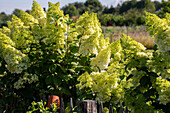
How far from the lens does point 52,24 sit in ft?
8.38

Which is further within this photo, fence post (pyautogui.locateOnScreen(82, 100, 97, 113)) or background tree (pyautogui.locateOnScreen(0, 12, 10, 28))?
background tree (pyautogui.locateOnScreen(0, 12, 10, 28))

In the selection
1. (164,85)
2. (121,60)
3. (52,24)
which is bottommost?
(164,85)

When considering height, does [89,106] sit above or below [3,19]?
below

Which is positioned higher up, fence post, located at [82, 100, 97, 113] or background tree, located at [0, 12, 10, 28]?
background tree, located at [0, 12, 10, 28]

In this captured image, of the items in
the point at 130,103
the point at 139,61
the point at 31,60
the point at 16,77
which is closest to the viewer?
the point at 130,103

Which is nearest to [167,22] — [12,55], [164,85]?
[164,85]

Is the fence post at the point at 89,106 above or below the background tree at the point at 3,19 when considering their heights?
below

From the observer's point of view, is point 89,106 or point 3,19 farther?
point 3,19

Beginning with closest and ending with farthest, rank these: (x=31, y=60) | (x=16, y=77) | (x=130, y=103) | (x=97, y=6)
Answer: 1. (x=130, y=103)
2. (x=31, y=60)
3. (x=16, y=77)
4. (x=97, y=6)

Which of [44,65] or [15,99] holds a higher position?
[44,65]

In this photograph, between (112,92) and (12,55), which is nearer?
(112,92)

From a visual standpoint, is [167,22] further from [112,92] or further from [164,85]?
[112,92]

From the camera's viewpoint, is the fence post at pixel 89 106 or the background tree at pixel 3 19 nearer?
the fence post at pixel 89 106

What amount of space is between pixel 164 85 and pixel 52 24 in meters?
1.71
